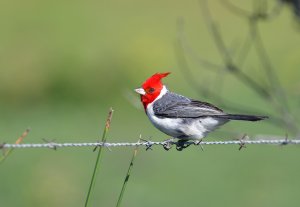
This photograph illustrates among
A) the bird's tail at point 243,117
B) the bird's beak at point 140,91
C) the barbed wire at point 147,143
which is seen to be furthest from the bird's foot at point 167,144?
the bird's beak at point 140,91

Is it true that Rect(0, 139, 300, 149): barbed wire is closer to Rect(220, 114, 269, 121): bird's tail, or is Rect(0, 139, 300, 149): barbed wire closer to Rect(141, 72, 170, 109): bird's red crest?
Rect(220, 114, 269, 121): bird's tail

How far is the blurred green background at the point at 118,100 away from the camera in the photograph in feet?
37.1

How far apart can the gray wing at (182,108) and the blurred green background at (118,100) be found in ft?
4.59

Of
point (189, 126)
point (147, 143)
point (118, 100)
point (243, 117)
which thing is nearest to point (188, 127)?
point (189, 126)

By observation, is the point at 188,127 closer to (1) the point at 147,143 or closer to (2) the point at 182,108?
(2) the point at 182,108

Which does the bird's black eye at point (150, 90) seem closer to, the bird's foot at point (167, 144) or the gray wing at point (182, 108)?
the gray wing at point (182, 108)

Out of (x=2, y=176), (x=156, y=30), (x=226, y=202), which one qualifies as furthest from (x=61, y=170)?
(x=156, y=30)

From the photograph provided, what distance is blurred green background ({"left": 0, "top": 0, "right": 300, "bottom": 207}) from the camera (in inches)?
445

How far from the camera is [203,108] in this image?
6.53 m

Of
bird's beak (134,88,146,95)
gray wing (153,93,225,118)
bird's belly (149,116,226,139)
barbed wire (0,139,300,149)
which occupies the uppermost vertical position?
bird's beak (134,88,146,95)

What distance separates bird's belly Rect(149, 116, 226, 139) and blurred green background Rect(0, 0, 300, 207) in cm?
Answer: 154

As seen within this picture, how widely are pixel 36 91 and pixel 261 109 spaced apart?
3.69 meters

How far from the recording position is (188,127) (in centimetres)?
654

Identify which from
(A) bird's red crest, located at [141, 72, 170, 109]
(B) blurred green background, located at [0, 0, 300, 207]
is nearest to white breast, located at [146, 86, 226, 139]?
(A) bird's red crest, located at [141, 72, 170, 109]
